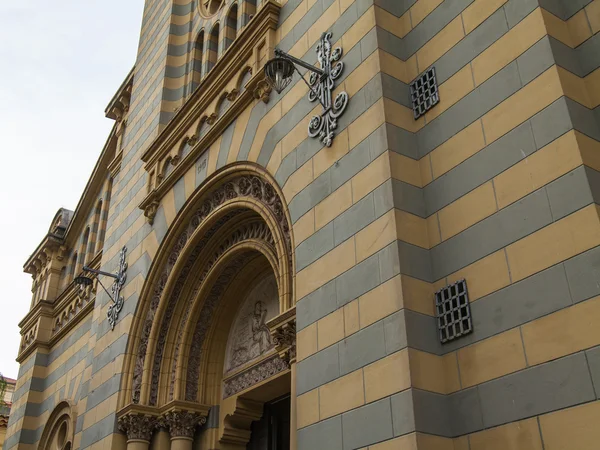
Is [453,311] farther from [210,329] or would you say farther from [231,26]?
[231,26]

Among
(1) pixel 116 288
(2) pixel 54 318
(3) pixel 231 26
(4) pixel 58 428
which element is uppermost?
(3) pixel 231 26

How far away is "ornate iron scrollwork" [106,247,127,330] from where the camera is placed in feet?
40.4

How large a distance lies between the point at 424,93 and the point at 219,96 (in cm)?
468

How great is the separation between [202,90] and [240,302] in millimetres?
3697

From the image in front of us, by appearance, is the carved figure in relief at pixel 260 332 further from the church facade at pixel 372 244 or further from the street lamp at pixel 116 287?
the street lamp at pixel 116 287

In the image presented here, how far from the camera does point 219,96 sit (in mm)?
10906

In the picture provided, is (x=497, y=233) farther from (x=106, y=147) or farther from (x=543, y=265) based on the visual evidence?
(x=106, y=147)

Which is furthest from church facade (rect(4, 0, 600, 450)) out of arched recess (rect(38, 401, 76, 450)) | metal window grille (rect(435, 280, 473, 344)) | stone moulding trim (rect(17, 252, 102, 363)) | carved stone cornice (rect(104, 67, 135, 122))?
carved stone cornice (rect(104, 67, 135, 122))

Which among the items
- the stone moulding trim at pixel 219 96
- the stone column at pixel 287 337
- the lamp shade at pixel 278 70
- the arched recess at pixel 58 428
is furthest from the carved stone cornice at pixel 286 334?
the arched recess at pixel 58 428

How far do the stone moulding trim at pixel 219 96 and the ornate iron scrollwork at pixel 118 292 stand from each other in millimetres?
1229

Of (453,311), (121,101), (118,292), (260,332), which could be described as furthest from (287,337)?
(121,101)

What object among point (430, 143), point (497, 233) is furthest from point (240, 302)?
point (497, 233)

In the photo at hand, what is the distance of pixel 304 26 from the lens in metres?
9.02

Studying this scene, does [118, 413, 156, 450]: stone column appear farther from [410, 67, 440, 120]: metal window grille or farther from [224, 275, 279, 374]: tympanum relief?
[410, 67, 440, 120]: metal window grille
